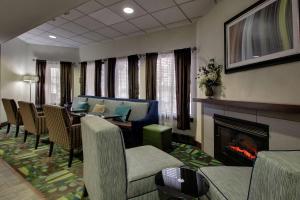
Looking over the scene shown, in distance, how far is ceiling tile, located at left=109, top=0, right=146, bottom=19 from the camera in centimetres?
299

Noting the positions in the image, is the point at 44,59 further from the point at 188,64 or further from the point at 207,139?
the point at 207,139

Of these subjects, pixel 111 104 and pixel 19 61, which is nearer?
pixel 111 104

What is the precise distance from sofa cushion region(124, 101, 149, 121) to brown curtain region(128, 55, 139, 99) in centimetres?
64

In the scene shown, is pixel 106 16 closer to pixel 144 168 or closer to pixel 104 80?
pixel 104 80

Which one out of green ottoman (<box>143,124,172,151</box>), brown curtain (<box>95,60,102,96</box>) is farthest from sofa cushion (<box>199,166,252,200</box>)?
brown curtain (<box>95,60,102,96</box>)

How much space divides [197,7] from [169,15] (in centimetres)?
57

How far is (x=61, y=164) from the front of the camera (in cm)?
276

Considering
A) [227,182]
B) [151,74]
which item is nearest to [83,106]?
[151,74]

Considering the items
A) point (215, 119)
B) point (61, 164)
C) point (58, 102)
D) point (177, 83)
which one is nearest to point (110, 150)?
point (61, 164)

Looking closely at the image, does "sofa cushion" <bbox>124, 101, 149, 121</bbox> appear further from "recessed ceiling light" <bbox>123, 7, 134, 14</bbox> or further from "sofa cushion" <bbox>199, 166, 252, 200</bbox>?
"sofa cushion" <bbox>199, 166, 252, 200</bbox>

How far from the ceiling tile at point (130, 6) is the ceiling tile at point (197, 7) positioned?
759 mm

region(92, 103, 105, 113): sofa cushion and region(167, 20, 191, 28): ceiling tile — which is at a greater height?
region(167, 20, 191, 28): ceiling tile

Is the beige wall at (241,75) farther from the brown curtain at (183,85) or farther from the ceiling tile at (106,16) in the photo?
the ceiling tile at (106,16)

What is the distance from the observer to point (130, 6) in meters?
3.10
